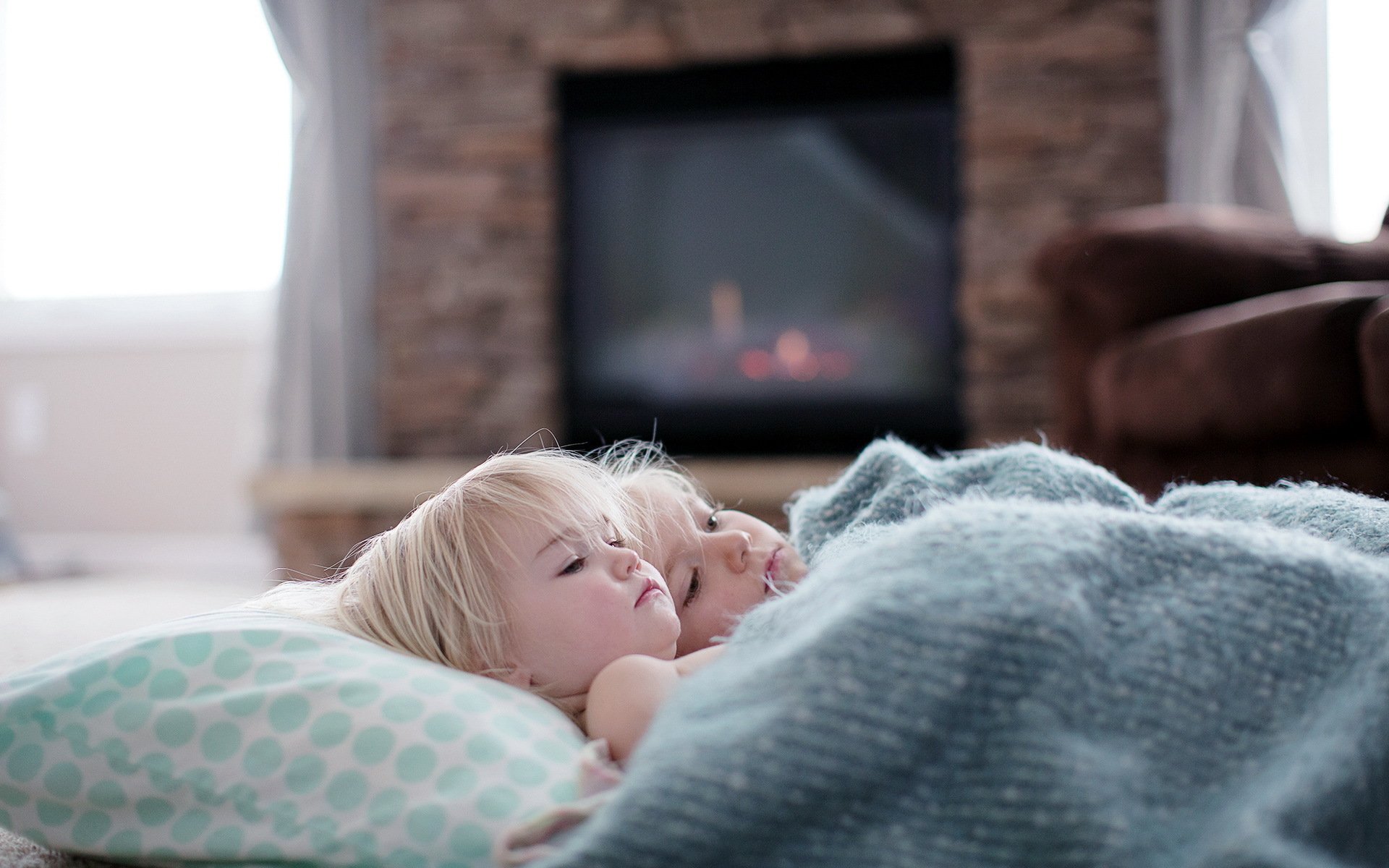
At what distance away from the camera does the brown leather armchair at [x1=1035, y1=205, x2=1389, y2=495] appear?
1.26 m

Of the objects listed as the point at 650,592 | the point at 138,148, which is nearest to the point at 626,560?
the point at 650,592

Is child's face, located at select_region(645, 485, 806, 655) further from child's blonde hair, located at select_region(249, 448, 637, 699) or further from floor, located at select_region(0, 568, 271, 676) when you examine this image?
floor, located at select_region(0, 568, 271, 676)

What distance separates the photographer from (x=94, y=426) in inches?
128

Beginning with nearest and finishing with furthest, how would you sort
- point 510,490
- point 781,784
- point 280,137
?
point 781,784 < point 510,490 < point 280,137

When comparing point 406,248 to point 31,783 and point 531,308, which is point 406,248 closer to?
point 531,308

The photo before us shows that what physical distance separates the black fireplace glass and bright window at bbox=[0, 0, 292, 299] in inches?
43.0

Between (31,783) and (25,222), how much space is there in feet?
11.0

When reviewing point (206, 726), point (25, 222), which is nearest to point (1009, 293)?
point (206, 726)

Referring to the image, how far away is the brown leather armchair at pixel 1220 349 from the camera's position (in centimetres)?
126

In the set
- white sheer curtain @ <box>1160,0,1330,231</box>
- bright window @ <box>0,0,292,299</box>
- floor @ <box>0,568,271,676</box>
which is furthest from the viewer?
bright window @ <box>0,0,292,299</box>

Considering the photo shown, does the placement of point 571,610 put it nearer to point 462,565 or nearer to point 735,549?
point 462,565

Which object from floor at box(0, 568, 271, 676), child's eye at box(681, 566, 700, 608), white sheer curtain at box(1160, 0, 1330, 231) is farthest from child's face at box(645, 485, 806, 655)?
white sheer curtain at box(1160, 0, 1330, 231)

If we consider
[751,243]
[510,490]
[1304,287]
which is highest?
[751,243]

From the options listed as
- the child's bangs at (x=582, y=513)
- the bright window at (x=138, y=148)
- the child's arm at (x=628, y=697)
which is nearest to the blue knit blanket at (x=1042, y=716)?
the child's arm at (x=628, y=697)
